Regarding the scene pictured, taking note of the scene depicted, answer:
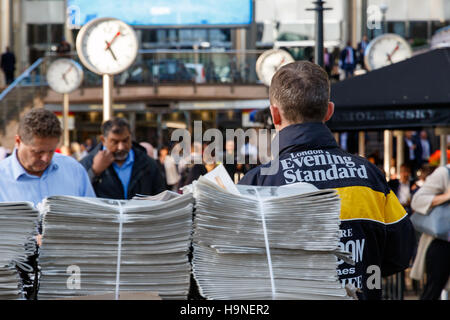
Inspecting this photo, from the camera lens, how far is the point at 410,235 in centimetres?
318

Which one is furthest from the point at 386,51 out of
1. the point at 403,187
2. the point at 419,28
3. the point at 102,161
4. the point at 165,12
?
the point at 419,28

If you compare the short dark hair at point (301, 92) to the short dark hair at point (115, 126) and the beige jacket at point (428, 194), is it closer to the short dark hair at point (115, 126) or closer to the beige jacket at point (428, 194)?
the short dark hair at point (115, 126)

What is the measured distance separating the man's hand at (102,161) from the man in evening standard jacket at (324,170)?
3.40 meters

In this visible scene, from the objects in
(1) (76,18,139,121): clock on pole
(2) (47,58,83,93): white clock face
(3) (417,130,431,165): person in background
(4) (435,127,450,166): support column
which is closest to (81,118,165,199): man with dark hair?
(1) (76,18,139,121): clock on pole

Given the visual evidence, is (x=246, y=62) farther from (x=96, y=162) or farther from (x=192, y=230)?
(x=192, y=230)

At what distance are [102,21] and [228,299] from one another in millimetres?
9811

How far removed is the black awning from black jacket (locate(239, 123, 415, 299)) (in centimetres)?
550

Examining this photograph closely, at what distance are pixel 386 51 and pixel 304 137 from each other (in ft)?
60.4

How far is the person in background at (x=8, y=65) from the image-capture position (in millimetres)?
34406

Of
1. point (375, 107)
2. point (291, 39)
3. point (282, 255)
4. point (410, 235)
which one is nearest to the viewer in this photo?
point (282, 255)

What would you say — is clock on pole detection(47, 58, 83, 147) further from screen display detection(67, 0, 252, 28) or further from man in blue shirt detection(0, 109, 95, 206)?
man in blue shirt detection(0, 109, 95, 206)

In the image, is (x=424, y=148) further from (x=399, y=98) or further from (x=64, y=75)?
(x=399, y=98)

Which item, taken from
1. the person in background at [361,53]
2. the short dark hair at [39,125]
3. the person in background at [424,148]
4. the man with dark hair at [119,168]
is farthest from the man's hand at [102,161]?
the person in background at [361,53]

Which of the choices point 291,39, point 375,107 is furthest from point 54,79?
point 375,107
